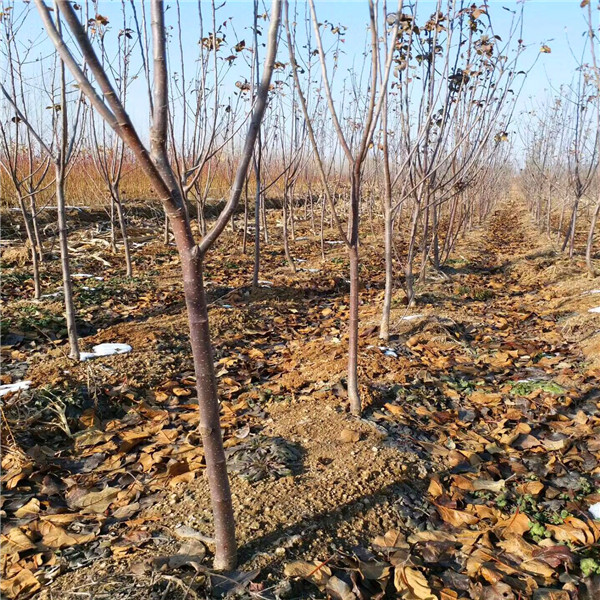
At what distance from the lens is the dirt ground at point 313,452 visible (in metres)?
1.78

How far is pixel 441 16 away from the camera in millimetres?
3807

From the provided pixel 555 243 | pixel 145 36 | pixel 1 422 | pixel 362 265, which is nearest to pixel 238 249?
pixel 362 265

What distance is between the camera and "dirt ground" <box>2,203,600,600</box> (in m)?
1.78

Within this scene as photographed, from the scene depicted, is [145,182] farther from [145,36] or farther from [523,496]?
[523,496]

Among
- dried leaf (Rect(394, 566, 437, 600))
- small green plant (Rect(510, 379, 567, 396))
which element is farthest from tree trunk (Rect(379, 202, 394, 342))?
dried leaf (Rect(394, 566, 437, 600))

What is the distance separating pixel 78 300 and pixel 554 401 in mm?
4215

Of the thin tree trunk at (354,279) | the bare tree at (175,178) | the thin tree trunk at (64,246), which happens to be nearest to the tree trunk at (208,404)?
the bare tree at (175,178)

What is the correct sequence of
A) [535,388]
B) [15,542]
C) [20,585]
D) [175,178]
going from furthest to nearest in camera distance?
[535,388]
[15,542]
[20,585]
[175,178]

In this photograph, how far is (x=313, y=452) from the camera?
2.45 meters

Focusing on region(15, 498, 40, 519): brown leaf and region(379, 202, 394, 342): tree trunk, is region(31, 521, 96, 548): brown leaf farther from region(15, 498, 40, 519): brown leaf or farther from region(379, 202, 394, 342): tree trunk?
region(379, 202, 394, 342): tree trunk

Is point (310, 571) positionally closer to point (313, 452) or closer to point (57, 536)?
point (313, 452)

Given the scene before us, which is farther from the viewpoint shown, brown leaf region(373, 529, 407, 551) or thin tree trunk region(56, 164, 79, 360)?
thin tree trunk region(56, 164, 79, 360)

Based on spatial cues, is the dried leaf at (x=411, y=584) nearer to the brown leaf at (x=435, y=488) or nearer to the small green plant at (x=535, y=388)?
the brown leaf at (x=435, y=488)

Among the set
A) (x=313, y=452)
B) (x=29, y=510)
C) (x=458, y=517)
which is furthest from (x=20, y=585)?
(x=458, y=517)
